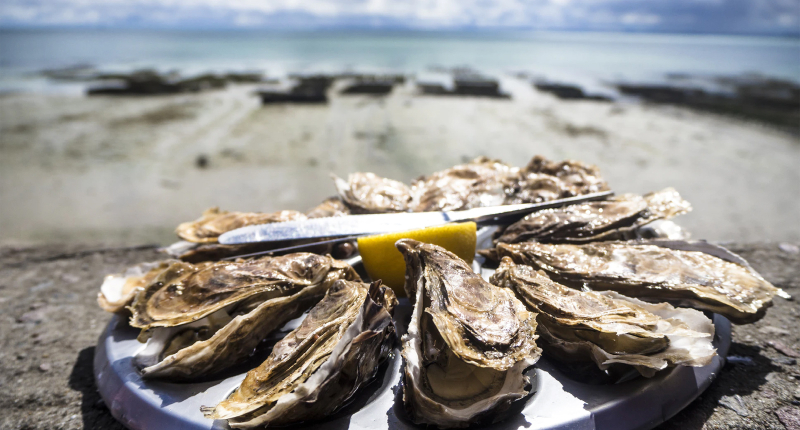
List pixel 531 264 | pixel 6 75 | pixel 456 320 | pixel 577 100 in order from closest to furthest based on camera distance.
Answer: pixel 456 320
pixel 531 264
pixel 577 100
pixel 6 75

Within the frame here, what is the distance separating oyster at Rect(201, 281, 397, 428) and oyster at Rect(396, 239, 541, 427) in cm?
15

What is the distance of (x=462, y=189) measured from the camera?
2459 mm

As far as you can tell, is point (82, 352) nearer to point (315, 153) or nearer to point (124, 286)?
point (124, 286)

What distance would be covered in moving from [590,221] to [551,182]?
1.23 feet

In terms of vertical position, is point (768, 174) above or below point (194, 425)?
below

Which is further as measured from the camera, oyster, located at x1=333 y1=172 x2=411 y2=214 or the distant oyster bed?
oyster, located at x1=333 y1=172 x2=411 y2=214

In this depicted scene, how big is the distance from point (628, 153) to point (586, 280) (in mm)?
5394

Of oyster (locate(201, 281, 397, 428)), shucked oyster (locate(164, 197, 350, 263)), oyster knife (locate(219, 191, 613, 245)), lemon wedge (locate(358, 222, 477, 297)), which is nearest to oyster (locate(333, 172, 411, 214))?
shucked oyster (locate(164, 197, 350, 263))

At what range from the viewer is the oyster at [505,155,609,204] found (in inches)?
94.5

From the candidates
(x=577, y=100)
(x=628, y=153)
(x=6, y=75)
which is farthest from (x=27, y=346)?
(x=6, y=75)

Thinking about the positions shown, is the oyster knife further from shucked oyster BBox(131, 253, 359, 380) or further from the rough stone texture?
the rough stone texture

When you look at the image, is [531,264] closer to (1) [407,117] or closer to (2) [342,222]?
(2) [342,222]

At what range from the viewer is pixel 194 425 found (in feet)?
4.35

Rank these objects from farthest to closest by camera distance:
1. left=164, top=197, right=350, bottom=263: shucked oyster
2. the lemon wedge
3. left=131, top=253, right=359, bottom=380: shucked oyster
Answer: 1. left=164, top=197, right=350, bottom=263: shucked oyster
2. the lemon wedge
3. left=131, top=253, right=359, bottom=380: shucked oyster
